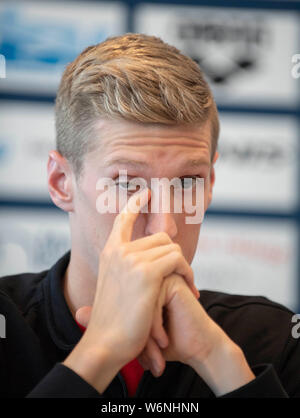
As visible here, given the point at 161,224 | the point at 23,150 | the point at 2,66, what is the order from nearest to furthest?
the point at 161,224 < the point at 2,66 < the point at 23,150

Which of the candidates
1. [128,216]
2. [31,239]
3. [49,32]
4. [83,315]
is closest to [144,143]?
[128,216]

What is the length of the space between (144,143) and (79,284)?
0.37 meters

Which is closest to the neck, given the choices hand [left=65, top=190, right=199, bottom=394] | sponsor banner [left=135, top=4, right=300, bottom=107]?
hand [left=65, top=190, right=199, bottom=394]

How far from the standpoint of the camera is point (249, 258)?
2.75 meters

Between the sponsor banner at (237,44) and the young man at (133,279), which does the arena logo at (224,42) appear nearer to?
the sponsor banner at (237,44)

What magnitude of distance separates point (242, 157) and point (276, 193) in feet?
0.80

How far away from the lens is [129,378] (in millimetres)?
1215

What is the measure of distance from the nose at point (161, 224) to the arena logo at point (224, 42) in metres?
1.79

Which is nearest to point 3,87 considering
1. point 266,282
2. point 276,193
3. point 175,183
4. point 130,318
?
point 276,193

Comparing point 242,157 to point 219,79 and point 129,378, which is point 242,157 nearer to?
point 219,79

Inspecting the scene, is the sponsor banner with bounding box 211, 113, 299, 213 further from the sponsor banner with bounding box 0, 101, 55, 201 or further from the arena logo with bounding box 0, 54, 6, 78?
the arena logo with bounding box 0, 54, 6, 78

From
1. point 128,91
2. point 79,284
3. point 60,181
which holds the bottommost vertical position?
point 79,284

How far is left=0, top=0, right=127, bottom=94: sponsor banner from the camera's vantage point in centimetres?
274

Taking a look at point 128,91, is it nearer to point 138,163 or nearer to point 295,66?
point 138,163
